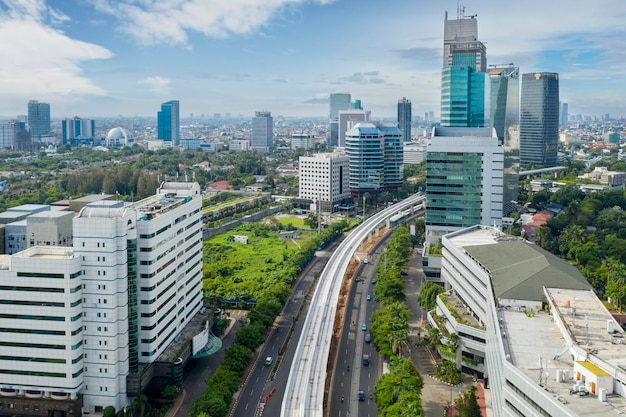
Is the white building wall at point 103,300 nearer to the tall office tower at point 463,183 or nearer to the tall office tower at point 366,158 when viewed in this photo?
the tall office tower at point 463,183

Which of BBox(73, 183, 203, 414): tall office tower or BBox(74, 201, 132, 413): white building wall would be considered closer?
BBox(74, 201, 132, 413): white building wall

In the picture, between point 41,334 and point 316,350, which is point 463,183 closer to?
point 316,350

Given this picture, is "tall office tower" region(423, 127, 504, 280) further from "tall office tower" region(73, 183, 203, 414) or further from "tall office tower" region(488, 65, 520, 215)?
"tall office tower" region(73, 183, 203, 414)

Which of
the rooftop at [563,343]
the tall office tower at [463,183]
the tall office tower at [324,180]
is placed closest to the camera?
the rooftop at [563,343]

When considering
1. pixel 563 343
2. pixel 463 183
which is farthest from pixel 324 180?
pixel 563 343

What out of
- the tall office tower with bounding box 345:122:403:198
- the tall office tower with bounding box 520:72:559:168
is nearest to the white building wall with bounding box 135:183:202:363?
the tall office tower with bounding box 345:122:403:198

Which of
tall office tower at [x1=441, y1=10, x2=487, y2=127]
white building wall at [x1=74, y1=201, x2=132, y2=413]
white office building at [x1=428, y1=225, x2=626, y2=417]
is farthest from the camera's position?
tall office tower at [x1=441, y1=10, x2=487, y2=127]

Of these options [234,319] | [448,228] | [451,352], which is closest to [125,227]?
[234,319]

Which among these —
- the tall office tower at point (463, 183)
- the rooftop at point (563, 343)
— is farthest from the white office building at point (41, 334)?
the tall office tower at point (463, 183)
